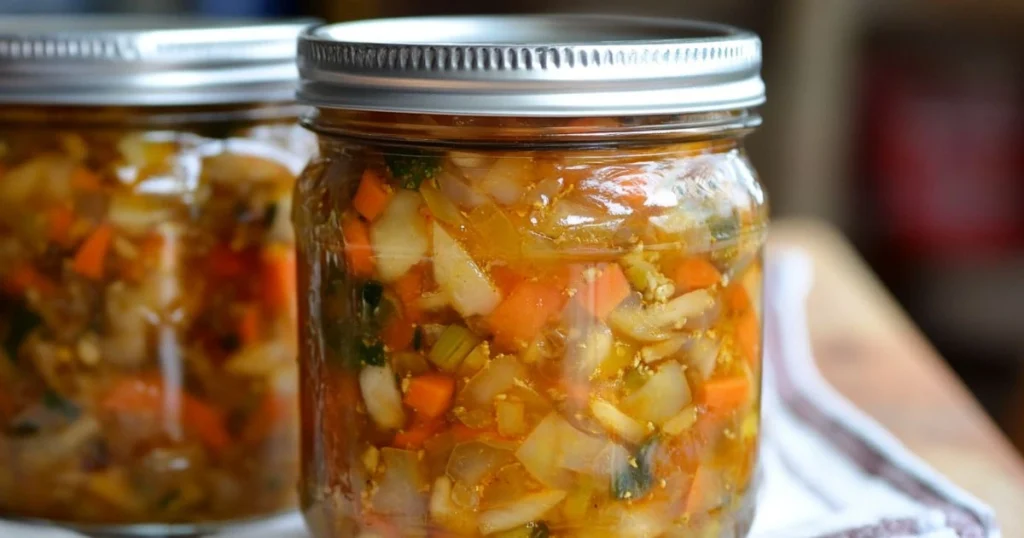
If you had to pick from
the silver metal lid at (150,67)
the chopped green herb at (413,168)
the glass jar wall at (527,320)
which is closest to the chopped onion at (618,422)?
the glass jar wall at (527,320)

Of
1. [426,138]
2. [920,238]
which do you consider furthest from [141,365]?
[920,238]

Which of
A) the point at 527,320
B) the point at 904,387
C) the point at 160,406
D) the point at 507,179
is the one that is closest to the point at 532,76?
the point at 507,179

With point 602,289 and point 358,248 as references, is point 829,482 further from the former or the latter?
point 358,248

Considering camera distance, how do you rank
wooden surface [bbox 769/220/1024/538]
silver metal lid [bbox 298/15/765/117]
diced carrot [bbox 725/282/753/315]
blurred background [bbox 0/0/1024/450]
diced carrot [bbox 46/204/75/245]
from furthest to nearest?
blurred background [bbox 0/0/1024/450] → wooden surface [bbox 769/220/1024/538] → diced carrot [bbox 46/204/75/245] → diced carrot [bbox 725/282/753/315] → silver metal lid [bbox 298/15/765/117]

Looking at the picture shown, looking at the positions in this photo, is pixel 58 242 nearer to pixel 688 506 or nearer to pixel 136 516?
pixel 136 516

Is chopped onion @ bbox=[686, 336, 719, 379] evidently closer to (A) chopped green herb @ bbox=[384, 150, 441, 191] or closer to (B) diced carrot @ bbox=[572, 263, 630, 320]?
(B) diced carrot @ bbox=[572, 263, 630, 320]

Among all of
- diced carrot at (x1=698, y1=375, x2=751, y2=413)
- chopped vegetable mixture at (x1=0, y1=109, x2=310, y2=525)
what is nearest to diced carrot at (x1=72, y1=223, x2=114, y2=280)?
chopped vegetable mixture at (x1=0, y1=109, x2=310, y2=525)

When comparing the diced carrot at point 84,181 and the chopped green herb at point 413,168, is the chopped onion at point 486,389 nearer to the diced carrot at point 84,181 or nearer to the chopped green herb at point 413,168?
the chopped green herb at point 413,168
